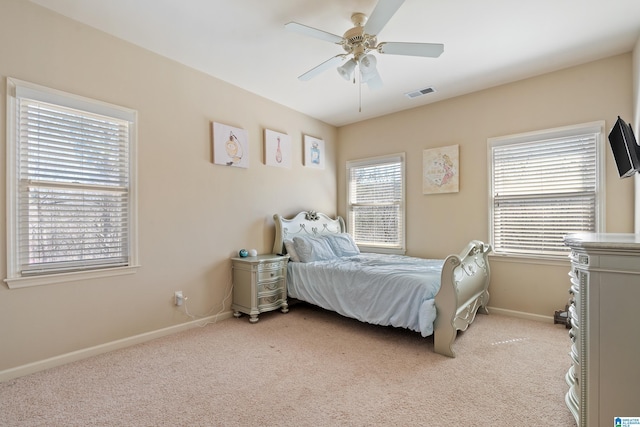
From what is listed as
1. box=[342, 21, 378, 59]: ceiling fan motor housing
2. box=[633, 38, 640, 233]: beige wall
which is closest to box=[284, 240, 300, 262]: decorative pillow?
box=[342, 21, 378, 59]: ceiling fan motor housing

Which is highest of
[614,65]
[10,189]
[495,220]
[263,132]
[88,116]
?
[614,65]

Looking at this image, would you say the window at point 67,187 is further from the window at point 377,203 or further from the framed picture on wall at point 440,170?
the framed picture on wall at point 440,170

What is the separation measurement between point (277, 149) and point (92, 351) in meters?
2.97

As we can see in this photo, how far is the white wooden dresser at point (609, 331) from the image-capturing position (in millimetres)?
1352

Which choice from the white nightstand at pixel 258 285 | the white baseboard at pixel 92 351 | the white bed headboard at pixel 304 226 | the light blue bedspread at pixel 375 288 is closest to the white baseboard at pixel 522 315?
the light blue bedspread at pixel 375 288

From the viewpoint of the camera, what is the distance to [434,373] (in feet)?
7.48

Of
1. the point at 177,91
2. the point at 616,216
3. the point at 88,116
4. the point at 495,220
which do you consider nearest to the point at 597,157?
the point at 616,216

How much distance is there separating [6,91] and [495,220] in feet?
15.8

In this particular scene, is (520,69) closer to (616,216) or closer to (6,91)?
(616,216)

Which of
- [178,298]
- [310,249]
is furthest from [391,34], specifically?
[178,298]

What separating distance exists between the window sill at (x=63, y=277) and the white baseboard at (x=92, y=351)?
600 millimetres

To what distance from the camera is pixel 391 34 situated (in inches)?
106

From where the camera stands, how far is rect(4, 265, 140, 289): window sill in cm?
224

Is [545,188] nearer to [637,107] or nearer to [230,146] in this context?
[637,107]
